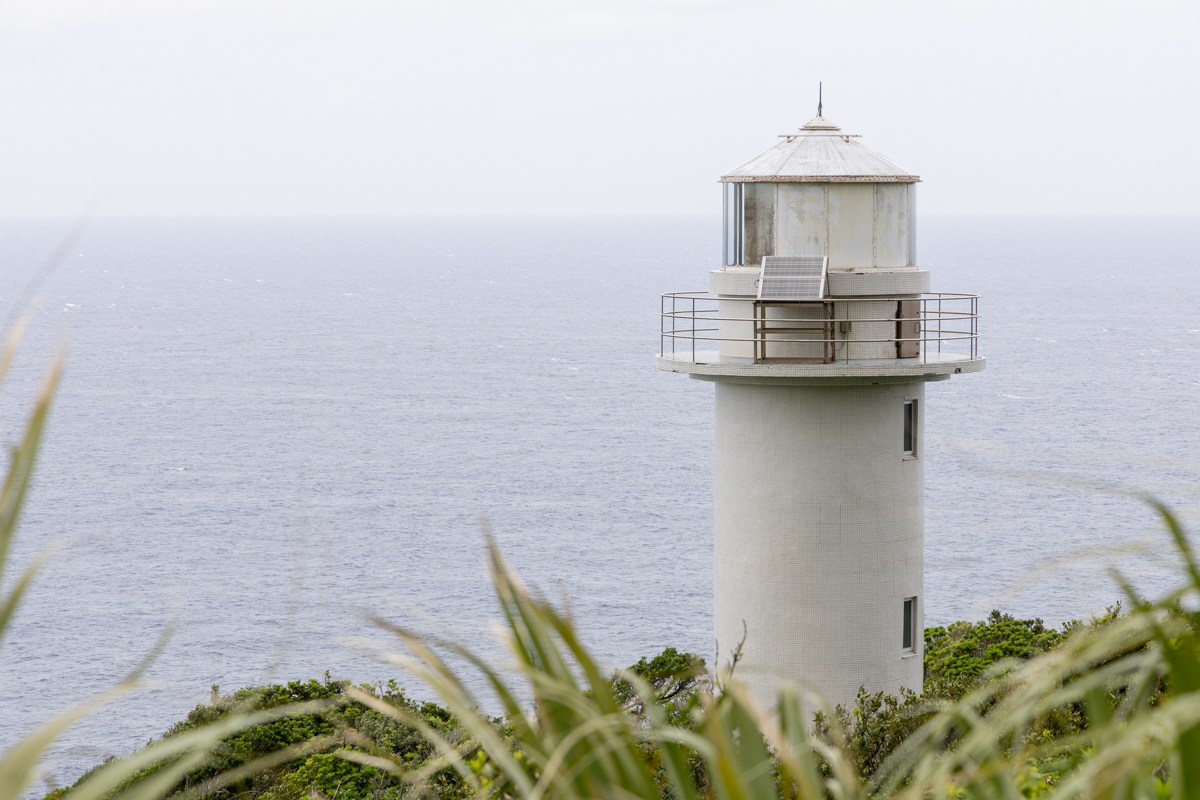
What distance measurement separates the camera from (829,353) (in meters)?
13.4

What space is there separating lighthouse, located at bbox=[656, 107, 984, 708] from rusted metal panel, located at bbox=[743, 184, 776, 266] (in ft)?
0.04

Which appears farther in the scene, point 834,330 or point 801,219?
point 801,219

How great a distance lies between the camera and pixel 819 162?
1355cm

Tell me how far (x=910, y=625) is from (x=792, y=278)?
365 centimetres

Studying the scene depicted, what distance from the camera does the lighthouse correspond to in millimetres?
13289

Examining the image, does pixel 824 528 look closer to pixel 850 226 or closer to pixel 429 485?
pixel 850 226

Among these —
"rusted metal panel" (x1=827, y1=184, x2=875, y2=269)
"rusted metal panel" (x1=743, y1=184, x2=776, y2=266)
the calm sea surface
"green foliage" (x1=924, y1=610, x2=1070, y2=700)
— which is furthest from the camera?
the calm sea surface

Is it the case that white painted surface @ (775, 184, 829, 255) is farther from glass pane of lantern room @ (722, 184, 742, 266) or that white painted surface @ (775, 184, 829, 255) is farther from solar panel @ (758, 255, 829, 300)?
glass pane of lantern room @ (722, 184, 742, 266)

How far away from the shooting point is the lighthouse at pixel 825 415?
523 inches

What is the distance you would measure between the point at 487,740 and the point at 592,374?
88.6 meters

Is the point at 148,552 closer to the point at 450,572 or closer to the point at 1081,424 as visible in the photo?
the point at 450,572

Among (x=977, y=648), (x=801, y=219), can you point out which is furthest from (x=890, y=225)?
(x=977, y=648)

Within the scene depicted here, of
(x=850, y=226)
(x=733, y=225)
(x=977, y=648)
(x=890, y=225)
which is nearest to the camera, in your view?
(x=850, y=226)

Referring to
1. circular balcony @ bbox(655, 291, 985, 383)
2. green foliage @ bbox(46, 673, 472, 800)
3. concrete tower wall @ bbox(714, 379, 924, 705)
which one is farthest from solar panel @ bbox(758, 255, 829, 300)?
green foliage @ bbox(46, 673, 472, 800)
